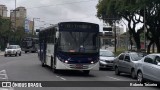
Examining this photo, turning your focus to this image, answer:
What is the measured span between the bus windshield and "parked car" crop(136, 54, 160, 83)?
162 inches

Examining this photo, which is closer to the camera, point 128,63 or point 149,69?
point 149,69

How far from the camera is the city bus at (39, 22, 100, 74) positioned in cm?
2250

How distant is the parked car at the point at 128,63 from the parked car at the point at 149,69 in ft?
8.33

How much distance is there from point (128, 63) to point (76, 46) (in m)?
3.21

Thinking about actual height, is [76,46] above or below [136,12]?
below

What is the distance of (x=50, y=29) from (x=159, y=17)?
2691 cm

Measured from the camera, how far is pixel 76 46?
74.0 ft

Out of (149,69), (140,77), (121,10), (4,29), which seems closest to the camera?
(149,69)

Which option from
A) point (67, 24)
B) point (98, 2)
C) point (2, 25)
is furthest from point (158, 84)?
point (2, 25)

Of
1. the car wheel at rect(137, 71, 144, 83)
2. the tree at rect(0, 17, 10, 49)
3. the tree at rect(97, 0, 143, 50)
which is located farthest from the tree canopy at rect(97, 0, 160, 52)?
the tree at rect(0, 17, 10, 49)

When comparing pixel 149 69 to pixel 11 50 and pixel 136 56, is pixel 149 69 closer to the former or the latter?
pixel 136 56

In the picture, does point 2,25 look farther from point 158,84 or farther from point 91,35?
point 158,84

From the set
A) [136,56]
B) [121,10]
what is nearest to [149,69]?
[136,56]

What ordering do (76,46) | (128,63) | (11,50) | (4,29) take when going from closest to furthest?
(76,46) → (128,63) → (11,50) → (4,29)
